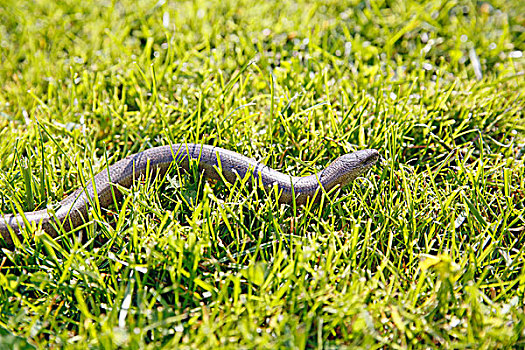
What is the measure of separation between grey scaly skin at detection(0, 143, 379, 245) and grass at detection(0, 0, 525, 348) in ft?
0.37

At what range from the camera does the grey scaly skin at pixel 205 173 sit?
128 inches

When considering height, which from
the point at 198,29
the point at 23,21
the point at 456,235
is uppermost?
the point at 23,21

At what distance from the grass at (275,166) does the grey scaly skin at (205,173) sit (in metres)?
0.11

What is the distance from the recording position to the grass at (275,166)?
265 centimetres

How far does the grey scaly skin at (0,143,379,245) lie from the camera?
3.25m

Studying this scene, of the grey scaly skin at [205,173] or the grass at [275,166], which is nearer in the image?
the grass at [275,166]

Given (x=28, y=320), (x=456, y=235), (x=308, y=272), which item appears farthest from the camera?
(x=456, y=235)

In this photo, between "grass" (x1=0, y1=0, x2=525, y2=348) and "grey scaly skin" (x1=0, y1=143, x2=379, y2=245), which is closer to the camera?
"grass" (x1=0, y1=0, x2=525, y2=348)

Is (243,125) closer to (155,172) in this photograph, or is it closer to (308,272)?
(155,172)

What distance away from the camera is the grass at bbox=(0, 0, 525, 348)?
2.65 meters

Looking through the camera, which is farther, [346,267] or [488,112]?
[488,112]

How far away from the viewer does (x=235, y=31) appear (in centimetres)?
498

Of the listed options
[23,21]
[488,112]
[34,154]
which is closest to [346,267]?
[488,112]

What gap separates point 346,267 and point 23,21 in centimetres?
410
